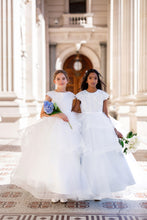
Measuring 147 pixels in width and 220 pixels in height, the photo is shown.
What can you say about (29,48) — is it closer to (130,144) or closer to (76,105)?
(76,105)

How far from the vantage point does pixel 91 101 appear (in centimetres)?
389

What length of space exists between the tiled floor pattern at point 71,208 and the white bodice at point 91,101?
1.06 metres

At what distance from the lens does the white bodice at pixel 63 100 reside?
3822mm

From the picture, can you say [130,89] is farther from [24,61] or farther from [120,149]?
[120,149]

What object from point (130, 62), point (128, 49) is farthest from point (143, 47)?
point (128, 49)

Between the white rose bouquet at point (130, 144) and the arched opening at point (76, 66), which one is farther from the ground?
the arched opening at point (76, 66)

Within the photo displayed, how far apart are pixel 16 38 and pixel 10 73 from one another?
1.02m

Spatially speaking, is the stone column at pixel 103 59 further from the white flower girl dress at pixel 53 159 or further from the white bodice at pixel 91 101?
the white flower girl dress at pixel 53 159

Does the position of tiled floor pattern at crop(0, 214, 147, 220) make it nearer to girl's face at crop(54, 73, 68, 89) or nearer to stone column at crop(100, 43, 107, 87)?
girl's face at crop(54, 73, 68, 89)

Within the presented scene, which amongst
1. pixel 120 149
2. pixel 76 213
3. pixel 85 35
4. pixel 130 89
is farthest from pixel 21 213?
pixel 85 35

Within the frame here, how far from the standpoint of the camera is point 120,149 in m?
3.68

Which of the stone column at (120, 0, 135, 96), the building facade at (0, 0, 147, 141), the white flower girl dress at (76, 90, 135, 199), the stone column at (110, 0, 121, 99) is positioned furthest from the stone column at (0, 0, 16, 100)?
the stone column at (110, 0, 121, 99)

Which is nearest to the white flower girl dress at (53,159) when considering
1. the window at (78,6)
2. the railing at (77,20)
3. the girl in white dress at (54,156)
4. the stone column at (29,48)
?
the girl in white dress at (54,156)

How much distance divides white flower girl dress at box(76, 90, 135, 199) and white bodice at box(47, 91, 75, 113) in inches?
7.3
